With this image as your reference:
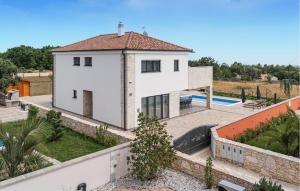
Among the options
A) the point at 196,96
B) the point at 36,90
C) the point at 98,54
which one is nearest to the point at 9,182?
the point at 98,54

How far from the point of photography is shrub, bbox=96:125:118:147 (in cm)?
1650

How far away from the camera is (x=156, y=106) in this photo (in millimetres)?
23562

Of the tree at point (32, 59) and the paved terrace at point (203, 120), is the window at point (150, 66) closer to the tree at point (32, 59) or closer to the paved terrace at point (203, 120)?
the paved terrace at point (203, 120)

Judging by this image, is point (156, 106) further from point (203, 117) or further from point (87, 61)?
point (87, 61)

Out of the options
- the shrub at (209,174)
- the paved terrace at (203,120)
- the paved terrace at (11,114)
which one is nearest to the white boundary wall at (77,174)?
the paved terrace at (203,120)

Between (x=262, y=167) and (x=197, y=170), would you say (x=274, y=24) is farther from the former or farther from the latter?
(x=197, y=170)

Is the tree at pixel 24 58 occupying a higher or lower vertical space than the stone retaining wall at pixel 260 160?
higher

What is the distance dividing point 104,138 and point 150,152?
5.40 m

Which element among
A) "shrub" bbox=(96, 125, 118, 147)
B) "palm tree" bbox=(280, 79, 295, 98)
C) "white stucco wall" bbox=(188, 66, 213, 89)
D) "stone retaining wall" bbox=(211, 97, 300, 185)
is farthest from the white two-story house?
"palm tree" bbox=(280, 79, 295, 98)

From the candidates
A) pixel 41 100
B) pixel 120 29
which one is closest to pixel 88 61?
pixel 120 29

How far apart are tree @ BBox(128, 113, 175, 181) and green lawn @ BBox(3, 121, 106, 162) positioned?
13.9 feet

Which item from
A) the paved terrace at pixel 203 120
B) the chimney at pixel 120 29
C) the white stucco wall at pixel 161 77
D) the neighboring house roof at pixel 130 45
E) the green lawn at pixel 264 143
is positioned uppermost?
the chimney at pixel 120 29

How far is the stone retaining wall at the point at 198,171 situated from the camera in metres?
11.2

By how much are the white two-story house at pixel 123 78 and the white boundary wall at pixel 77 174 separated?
7.84 metres
